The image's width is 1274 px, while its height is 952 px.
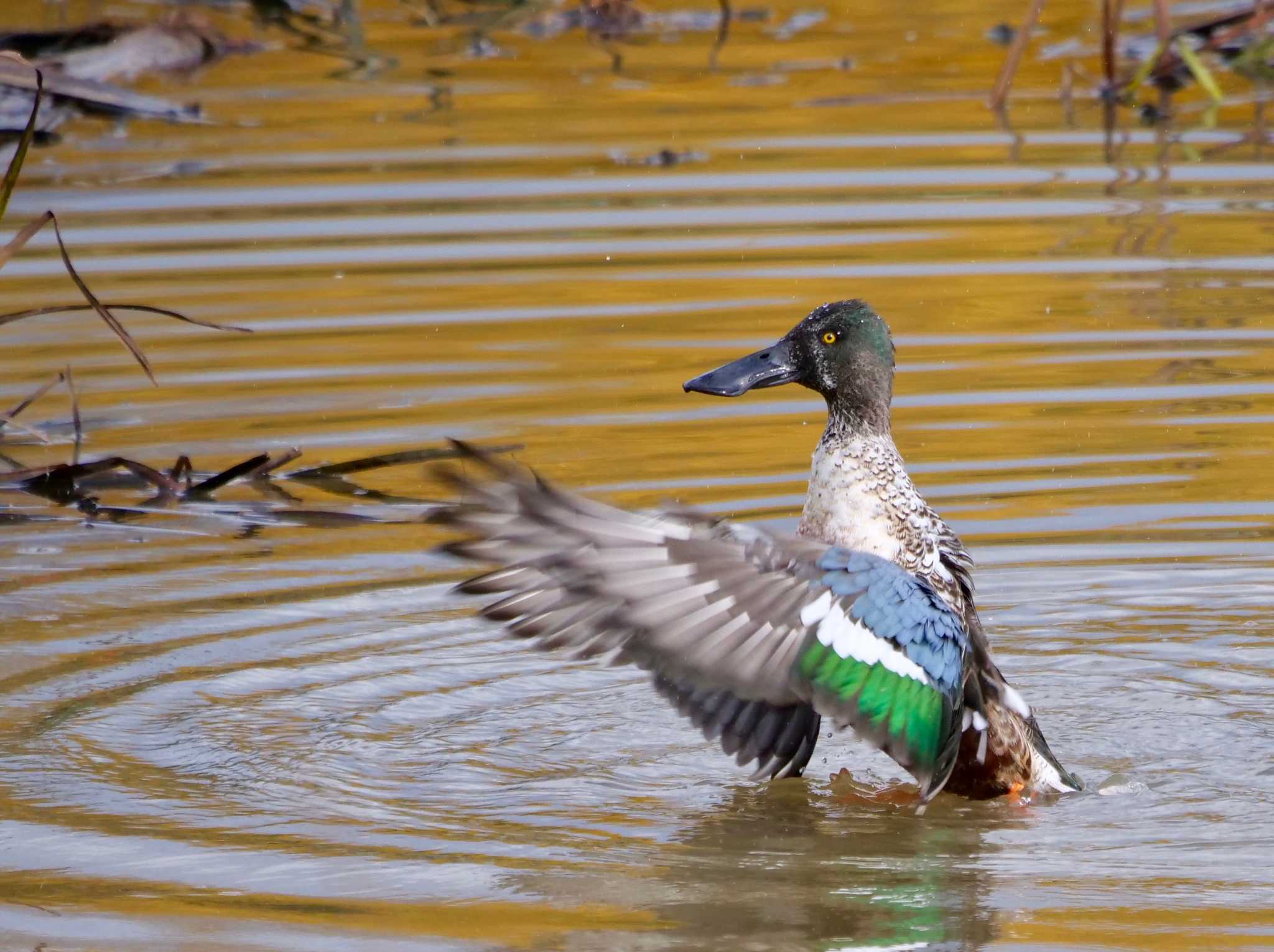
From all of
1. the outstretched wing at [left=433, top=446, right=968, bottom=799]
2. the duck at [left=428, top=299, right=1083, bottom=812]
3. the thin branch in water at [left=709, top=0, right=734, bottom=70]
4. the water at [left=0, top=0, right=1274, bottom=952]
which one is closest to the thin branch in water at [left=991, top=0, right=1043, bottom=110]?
the water at [left=0, top=0, right=1274, bottom=952]

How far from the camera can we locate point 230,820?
4332 millimetres

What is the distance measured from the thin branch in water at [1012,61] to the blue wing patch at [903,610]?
19.3ft

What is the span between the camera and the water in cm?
405

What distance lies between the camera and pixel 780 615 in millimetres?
4039

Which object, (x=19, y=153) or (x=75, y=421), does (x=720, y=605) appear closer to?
(x=19, y=153)

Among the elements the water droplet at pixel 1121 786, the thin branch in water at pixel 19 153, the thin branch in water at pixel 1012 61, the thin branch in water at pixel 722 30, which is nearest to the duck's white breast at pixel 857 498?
the water droplet at pixel 1121 786

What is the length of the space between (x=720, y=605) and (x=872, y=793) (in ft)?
2.85

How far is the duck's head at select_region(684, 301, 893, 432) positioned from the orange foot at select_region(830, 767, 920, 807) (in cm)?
77

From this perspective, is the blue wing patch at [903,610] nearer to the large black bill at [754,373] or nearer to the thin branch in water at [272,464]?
the large black bill at [754,373]

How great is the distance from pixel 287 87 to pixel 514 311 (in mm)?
4590

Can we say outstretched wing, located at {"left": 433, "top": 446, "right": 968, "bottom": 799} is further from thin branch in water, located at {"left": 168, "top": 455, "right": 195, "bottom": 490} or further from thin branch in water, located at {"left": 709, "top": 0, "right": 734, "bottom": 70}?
thin branch in water, located at {"left": 709, "top": 0, "right": 734, "bottom": 70}

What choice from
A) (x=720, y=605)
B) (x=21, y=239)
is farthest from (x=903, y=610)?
(x=21, y=239)

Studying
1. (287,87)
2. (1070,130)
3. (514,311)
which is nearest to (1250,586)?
(514,311)

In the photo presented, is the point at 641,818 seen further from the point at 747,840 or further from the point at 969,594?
the point at 969,594
